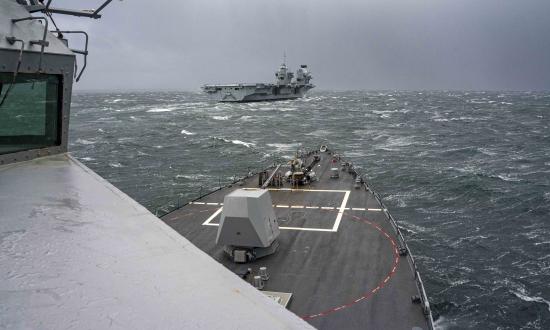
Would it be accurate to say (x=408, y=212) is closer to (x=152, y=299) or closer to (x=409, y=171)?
(x=409, y=171)

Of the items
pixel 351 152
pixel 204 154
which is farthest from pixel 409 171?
pixel 204 154

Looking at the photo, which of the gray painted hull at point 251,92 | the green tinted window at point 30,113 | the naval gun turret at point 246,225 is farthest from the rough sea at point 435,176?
the gray painted hull at point 251,92

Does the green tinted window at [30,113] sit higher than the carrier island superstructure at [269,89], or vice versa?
the carrier island superstructure at [269,89]

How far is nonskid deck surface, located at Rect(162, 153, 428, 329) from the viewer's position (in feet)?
44.1

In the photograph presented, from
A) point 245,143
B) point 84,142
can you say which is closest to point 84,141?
point 84,142

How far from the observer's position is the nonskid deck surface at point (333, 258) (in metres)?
13.4

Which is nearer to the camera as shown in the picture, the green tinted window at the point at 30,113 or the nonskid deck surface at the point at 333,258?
the green tinted window at the point at 30,113

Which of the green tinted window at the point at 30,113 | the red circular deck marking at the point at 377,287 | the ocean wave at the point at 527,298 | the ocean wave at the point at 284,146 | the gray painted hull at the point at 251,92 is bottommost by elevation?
the ocean wave at the point at 527,298

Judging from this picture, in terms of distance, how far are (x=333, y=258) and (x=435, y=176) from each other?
2980cm

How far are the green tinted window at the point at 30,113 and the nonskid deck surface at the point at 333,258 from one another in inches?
346

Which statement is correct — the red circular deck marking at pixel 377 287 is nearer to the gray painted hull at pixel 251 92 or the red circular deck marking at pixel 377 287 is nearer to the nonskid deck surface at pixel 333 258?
the nonskid deck surface at pixel 333 258

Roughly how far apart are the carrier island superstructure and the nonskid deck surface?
409ft

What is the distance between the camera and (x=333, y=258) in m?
17.5

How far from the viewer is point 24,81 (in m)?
6.46
